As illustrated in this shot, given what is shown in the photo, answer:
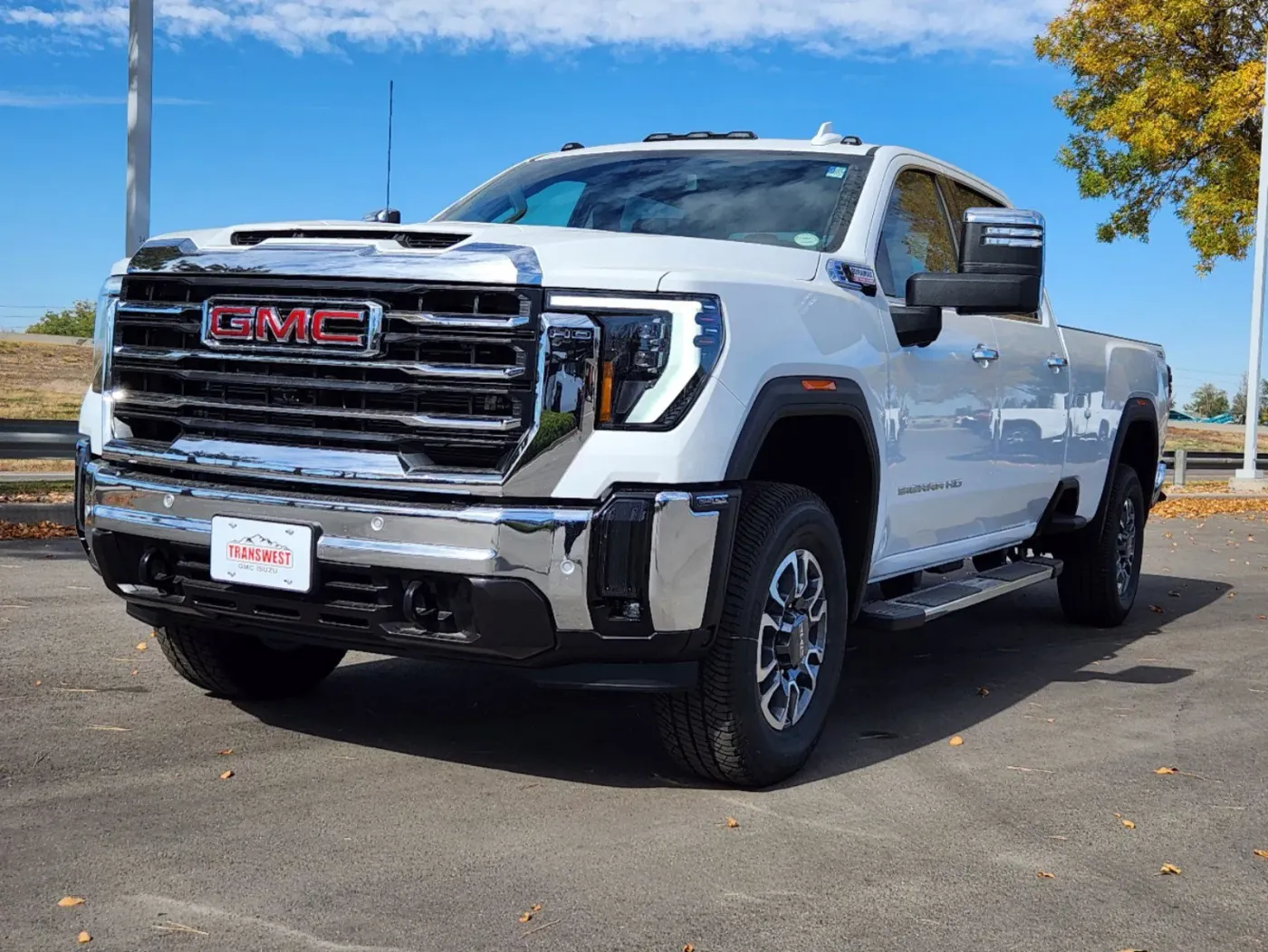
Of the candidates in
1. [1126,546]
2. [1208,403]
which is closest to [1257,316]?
[1126,546]

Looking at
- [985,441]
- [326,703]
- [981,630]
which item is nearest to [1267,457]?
[981,630]

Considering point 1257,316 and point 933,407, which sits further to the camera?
point 1257,316

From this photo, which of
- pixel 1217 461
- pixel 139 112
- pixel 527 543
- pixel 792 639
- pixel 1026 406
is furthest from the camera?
pixel 1217 461

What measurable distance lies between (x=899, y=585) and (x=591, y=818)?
2334 millimetres

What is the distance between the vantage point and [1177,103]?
74.6 ft

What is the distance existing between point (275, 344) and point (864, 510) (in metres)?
2.00

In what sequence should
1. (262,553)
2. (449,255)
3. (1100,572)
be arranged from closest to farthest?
1. (449,255)
2. (262,553)
3. (1100,572)

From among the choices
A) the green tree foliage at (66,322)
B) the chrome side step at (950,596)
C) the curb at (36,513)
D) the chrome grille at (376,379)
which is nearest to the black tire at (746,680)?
the chrome side step at (950,596)

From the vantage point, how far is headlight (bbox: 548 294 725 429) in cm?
375

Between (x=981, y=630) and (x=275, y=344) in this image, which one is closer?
(x=275, y=344)

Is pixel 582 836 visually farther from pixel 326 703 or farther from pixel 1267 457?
pixel 1267 457

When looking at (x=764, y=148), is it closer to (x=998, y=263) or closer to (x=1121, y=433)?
(x=998, y=263)

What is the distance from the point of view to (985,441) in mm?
5844

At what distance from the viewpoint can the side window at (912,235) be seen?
5285mm
